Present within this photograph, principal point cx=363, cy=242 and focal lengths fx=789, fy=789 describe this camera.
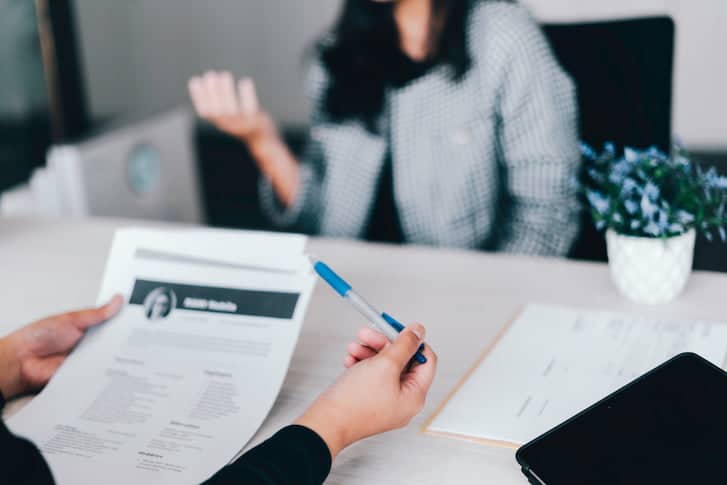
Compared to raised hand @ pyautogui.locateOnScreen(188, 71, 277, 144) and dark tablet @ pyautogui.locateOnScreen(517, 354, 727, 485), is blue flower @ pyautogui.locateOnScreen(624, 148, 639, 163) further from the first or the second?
raised hand @ pyautogui.locateOnScreen(188, 71, 277, 144)

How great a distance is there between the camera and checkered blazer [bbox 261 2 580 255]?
4.89 ft

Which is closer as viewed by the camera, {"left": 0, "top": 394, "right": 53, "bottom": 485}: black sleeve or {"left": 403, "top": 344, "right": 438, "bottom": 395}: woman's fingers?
{"left": 0, "top": 394, "right": 53, "bottom": 485}: black sleeve

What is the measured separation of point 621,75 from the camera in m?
1.34

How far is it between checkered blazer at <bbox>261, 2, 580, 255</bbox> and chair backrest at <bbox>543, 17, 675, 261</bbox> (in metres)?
0.03

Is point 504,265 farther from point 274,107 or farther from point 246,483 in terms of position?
point 274,107

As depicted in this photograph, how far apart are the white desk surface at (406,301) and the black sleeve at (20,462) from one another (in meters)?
0.24

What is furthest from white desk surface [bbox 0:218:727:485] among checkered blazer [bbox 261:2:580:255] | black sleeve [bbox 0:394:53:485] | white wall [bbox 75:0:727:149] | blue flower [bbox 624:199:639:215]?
white wall [bbox 75:0:727:149]

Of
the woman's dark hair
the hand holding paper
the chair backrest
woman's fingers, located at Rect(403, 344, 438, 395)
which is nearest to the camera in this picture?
woman's fingers, located at Rect(403, 344, 438, 395)

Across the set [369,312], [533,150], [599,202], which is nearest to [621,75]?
[533,150]

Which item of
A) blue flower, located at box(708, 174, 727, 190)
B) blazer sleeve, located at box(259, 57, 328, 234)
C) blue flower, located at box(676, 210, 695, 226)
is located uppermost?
blue flower, located at box(708, 174, 727, 190)

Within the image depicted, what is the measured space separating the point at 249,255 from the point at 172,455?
0.27 m

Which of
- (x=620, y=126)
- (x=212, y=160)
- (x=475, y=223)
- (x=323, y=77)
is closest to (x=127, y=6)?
(x=212, y=160)

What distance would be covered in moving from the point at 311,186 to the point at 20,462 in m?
1.16

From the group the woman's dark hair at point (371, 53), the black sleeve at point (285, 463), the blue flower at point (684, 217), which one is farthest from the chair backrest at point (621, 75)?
the black sleeve at point (285, 463)
